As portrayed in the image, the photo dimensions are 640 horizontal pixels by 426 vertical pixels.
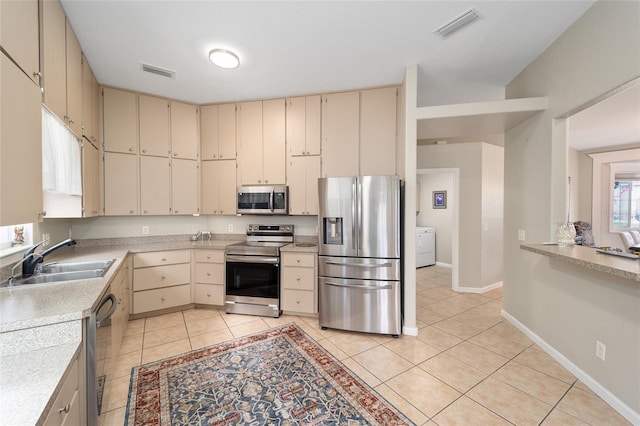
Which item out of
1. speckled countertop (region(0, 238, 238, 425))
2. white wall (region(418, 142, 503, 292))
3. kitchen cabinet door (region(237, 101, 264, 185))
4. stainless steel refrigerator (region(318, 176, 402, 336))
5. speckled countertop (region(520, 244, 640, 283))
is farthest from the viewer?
white wall (region(418, 142, 503, 292))

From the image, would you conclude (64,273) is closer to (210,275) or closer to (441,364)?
(210,275)

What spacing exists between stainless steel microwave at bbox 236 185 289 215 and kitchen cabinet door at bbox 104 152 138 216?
1.33 metres

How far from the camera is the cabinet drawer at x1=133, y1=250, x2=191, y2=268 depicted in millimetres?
3100

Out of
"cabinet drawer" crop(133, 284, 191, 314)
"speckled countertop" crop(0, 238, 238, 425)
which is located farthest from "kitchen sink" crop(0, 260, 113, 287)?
"cabinet drawer" crop(133, 284, 191, 314)

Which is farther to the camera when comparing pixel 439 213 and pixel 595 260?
pixel 439 213

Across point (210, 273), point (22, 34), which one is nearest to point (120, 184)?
point (210, 273)

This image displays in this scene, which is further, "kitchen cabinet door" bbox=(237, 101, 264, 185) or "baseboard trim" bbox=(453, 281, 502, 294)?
"baseboard trim" bbox=(453, 281, 502, 294)

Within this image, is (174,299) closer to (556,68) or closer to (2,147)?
(2,147)

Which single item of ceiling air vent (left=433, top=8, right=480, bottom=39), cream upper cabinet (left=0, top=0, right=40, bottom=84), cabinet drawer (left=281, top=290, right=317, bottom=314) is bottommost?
cabinet drawer (left=281, top=290, right=317, bottom=314)

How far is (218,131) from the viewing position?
3723 mm

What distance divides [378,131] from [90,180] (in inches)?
132

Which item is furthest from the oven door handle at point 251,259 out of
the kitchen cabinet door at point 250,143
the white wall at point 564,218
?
the white wall at point 564,218

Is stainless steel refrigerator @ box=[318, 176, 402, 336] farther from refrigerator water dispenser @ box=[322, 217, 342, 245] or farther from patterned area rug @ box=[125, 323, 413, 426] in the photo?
patterned area rug @ box=[125, 323, 413, 426]

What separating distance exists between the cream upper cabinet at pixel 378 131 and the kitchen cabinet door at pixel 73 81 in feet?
9.41
